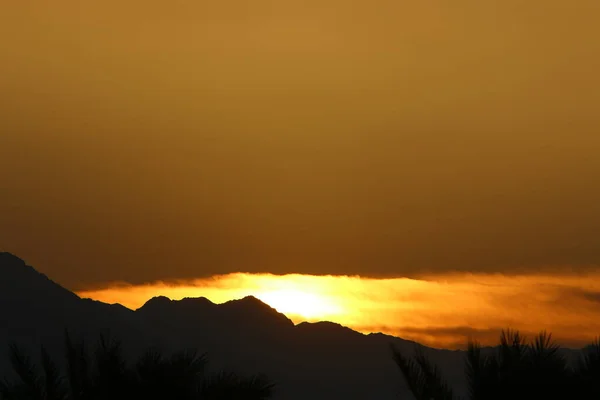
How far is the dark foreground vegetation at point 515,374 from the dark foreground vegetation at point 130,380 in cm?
337

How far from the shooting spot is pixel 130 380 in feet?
78.1

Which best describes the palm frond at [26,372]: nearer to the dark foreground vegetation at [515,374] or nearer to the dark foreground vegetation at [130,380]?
the dark foreground vegetation at [130,380]

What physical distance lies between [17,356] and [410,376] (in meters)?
8.55

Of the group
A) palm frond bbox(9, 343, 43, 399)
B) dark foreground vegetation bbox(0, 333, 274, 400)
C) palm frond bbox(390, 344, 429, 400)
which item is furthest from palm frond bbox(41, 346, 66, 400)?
palm frond bbox(390, 344, 429, 400)

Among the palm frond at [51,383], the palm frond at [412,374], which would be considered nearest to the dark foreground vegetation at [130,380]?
the palm frond at [51,383]

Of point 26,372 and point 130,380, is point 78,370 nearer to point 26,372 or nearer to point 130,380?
point 26,372

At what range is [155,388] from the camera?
23.6 meters

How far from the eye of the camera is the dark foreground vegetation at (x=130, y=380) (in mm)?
23594

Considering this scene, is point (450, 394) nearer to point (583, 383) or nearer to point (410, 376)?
point (410, 376)

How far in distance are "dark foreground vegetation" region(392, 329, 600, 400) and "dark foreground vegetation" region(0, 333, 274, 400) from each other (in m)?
3.37

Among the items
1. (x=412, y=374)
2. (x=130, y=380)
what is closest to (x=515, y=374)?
(x=412, y=374)

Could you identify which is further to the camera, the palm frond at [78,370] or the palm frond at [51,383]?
the palm frond at [51,383]

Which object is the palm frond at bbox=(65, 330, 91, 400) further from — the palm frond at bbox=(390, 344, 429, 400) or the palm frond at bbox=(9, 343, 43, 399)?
the palm frond at bbox=(390, 344, 429, 400)

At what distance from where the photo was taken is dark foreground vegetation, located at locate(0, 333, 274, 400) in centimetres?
2359
